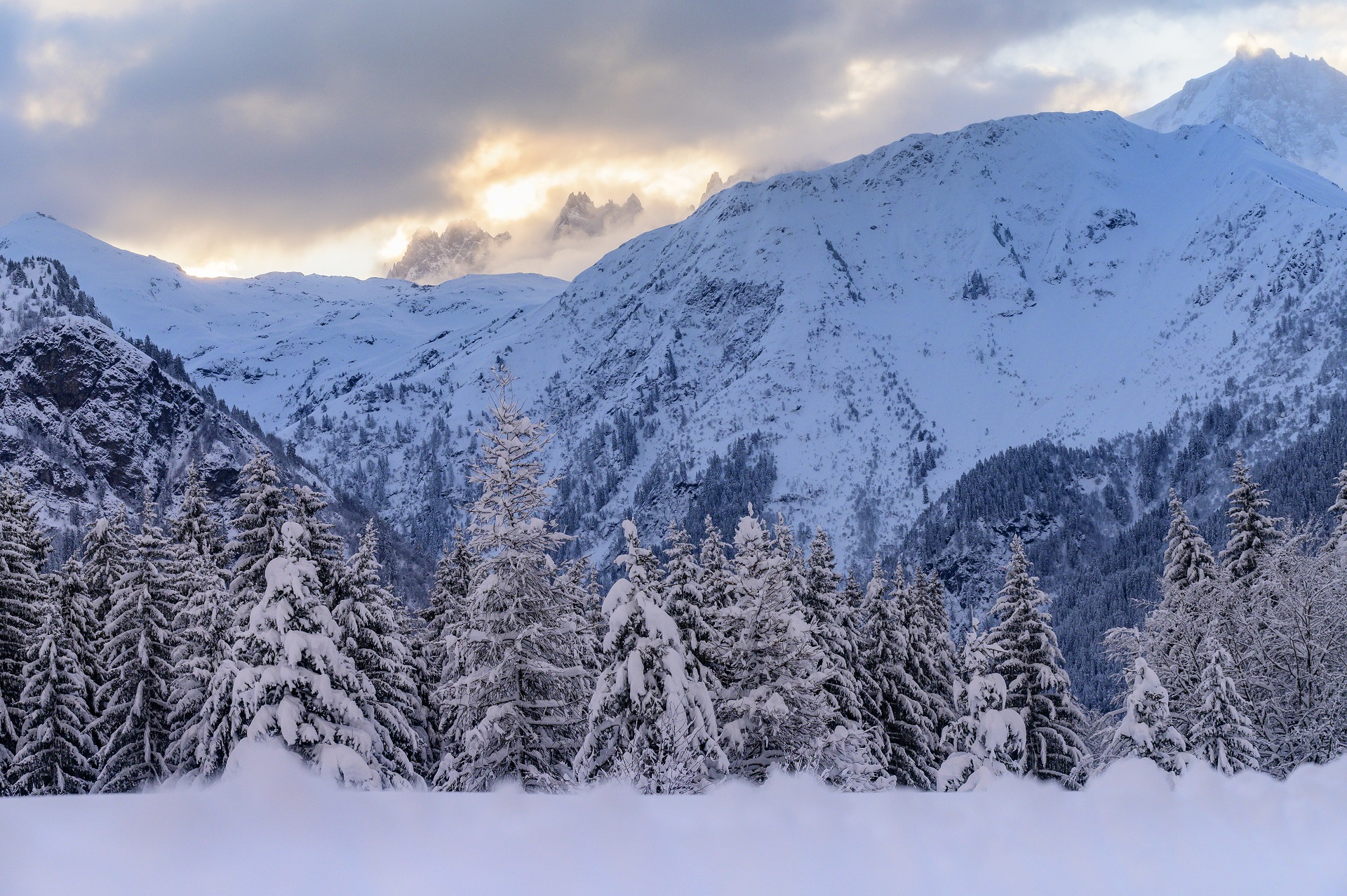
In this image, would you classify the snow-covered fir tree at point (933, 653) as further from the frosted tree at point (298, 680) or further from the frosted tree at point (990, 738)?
the frosted tree at point (298, 680)

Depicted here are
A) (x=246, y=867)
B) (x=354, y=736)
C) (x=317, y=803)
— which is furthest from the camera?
(x=354, y=736)

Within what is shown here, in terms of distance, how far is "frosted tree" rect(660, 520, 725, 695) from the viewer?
17422 millimetres

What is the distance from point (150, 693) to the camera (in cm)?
2200

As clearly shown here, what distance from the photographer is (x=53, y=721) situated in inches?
822

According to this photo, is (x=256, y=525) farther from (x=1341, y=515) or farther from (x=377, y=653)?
(x=1341, y=515)

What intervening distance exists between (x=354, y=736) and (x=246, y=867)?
42.8ft

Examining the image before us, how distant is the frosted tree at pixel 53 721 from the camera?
67.2 ft

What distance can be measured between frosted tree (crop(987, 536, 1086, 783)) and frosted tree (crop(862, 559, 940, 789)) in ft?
13.8

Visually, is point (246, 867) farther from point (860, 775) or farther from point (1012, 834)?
point (860, 775)

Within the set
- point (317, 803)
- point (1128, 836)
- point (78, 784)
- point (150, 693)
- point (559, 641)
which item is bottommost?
point (78, 784)

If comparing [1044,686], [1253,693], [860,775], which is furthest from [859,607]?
[860,775]

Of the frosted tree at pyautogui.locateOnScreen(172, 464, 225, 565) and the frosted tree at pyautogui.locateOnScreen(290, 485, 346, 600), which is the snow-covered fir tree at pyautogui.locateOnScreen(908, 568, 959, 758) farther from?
the frosted tree at pyautogui.locateOnScreen(172, 464, 225, 565)

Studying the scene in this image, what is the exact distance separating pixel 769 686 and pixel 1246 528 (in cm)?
1943

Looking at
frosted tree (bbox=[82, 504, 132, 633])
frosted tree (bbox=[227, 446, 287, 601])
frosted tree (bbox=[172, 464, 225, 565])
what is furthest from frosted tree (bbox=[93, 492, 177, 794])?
frosted tree (bbox=[227, 446, 287, 601])
